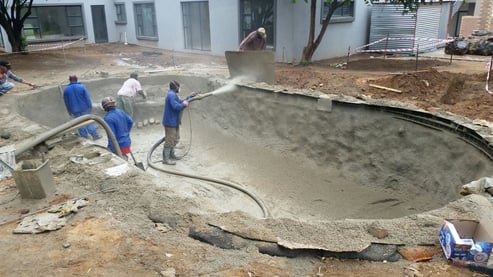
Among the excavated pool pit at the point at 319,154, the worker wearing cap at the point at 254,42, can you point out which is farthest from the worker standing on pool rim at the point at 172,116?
the worker wearing cap at the point at 254,42

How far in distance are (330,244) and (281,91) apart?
Answer: 5622 mm

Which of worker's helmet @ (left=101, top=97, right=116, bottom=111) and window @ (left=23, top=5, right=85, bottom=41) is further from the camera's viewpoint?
window @ (left=23, top=5, right=85, bottom=41)

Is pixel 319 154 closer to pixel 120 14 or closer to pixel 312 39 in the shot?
pixel 312 39

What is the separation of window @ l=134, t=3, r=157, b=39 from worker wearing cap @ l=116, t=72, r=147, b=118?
1099cm

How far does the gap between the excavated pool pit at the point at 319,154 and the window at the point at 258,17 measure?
5.45 metres

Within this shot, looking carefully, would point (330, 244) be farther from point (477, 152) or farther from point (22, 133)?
point (22, 133)

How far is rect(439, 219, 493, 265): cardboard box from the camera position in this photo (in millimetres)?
2926

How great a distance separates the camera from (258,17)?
49.7 feet

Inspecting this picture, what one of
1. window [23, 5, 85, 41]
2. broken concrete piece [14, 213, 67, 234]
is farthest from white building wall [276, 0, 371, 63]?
window [23, 5, 85, 41]

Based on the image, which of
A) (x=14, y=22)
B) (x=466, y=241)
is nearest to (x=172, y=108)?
(x=466, y=241)

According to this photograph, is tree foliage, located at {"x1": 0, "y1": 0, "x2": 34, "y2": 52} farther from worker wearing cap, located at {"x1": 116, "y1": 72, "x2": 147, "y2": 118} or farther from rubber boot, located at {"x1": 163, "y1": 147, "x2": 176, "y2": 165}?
rubber boot, located at {"x1": 163, "y1": 147, "x2": 176, "y2": 165}

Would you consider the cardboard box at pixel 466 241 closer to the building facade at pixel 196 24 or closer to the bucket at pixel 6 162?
the bucket at pixel 6 162

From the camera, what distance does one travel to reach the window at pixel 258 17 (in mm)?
14719

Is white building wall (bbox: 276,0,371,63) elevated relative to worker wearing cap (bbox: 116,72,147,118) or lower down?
elevated
